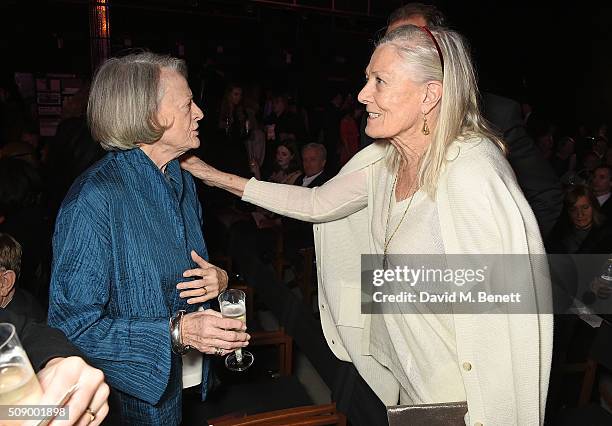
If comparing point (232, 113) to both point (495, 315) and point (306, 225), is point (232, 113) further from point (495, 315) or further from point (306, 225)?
point (495, 315)

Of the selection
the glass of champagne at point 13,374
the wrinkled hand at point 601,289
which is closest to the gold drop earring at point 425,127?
the glass of champagne at point 13,374

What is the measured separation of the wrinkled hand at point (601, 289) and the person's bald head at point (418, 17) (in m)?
2.03

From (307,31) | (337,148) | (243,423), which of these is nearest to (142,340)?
(243,423)

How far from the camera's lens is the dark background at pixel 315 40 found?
9.08m

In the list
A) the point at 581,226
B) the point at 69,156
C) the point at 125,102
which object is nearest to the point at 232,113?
the point at 69,156

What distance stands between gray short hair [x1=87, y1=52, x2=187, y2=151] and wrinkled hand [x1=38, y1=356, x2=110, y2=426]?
96 cm

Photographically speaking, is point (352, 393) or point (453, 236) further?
point (352, 393)

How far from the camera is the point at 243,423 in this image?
1.90m

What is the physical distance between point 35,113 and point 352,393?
8.59m

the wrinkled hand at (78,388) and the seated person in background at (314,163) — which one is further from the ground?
the seated person in background at (314,163)

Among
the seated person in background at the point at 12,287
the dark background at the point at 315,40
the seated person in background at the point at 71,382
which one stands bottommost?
the seated person in background at the point at 12,287

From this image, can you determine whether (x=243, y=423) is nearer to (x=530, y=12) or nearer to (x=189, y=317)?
(x=189, y=317)

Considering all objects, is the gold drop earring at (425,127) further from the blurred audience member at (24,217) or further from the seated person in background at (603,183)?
the seated person in background at (603,183)

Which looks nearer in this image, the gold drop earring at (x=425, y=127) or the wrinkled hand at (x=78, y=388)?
the wrinkled hand at (x=78, y=388)
